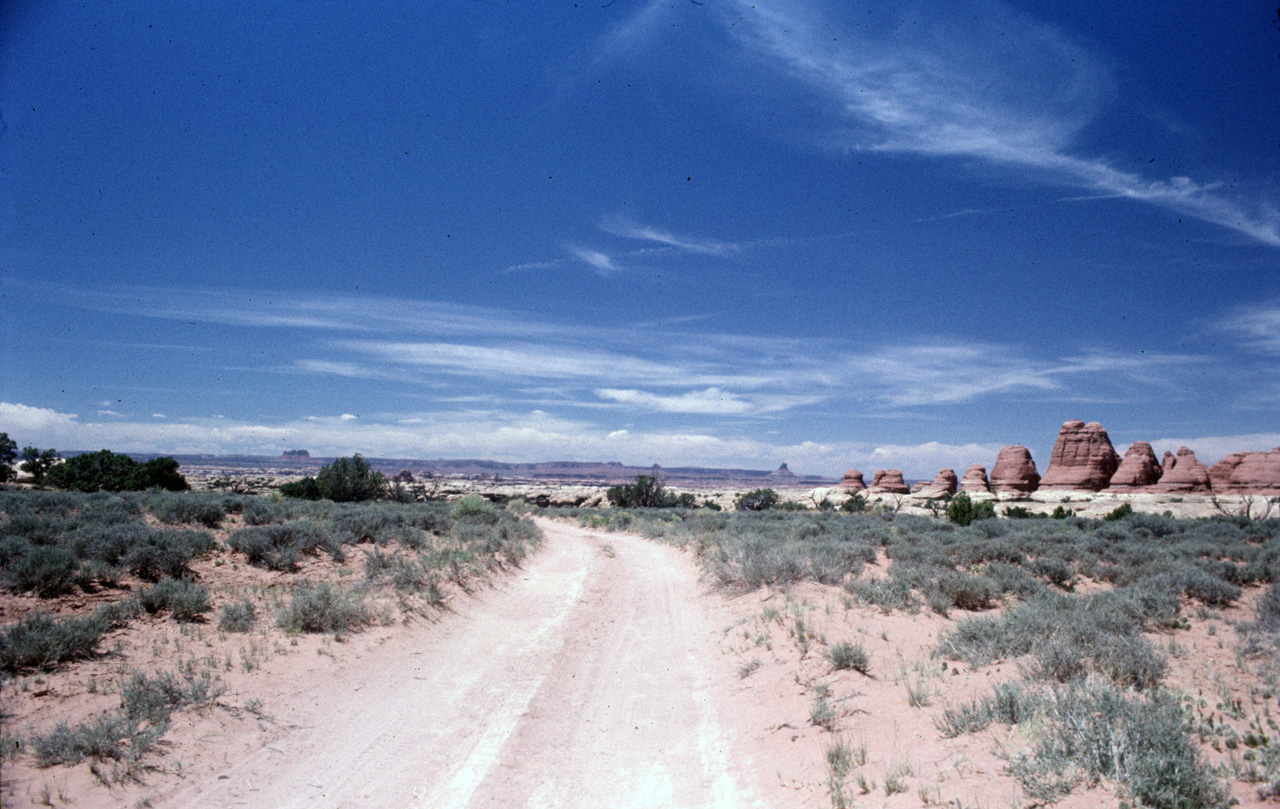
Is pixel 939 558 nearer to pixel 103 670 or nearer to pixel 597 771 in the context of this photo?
pixel 597 771

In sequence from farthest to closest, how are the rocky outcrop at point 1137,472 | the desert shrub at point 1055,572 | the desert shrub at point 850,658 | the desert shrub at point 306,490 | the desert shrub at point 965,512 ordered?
the rocky outcrop at point 1137,472, the desert shrub at point 306,490, the desert shrub at point 965,512, the desert shrub at point 1055,572, the desert shrub at point 850,658

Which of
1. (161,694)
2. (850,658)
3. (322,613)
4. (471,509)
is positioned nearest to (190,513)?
(322,613)

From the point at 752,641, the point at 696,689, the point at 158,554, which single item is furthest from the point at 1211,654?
the point at 158,554

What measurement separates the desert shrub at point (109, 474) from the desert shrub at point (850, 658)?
130 feet

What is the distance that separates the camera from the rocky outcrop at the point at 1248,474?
189ft

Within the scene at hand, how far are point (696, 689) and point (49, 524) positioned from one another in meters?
12.9

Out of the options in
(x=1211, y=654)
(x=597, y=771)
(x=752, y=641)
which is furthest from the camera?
(x=752, y=641)

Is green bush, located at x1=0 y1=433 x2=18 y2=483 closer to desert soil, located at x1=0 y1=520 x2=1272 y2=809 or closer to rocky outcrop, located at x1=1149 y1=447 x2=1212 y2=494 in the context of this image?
desert soil, located at x1=0 y1=520 x2=1272 y2=809

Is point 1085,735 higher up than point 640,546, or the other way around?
point 1085,735

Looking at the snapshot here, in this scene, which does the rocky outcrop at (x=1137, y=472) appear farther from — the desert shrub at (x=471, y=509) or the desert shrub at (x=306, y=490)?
the desert shrub at (x=306, y=490)

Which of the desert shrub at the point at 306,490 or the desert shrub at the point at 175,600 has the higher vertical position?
the desert shrub at the point at 175,600

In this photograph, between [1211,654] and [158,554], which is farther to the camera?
[158,554]

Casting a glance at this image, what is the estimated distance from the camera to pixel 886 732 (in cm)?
582

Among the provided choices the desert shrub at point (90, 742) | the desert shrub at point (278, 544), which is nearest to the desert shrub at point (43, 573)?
the desert shrub at point (278, 544)
